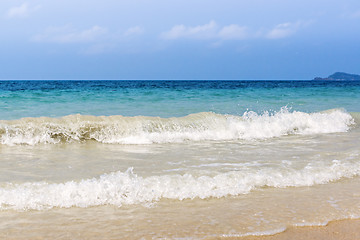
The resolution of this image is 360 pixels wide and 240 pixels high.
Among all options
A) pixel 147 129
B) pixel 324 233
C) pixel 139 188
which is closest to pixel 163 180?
pixel 139 188

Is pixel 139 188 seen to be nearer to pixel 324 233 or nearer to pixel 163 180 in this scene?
pixel 163 180

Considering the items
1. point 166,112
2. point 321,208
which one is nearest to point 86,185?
point 321,208

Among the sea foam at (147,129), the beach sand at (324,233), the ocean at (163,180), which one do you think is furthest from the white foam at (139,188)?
the sea foam at (147,129)

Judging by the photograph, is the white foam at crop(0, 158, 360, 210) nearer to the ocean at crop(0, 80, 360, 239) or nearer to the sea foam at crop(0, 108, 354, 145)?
the ocean at crop(0, 80, 360, 239)

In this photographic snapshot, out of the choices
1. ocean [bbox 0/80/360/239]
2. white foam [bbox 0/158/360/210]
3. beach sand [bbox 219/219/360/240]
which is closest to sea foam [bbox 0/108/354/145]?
ocean [bbox 0/80/360/239]

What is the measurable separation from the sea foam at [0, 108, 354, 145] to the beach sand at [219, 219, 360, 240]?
4.07 meters

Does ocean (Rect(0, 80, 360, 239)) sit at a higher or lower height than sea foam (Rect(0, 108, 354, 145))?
lower

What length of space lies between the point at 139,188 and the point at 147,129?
3.71m

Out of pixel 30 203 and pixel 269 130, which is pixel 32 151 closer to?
pixel 30 203

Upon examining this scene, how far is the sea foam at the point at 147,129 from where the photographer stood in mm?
6414

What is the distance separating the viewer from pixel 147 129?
281 inches

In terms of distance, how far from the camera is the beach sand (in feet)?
8.42

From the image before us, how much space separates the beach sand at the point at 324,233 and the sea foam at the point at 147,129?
4071 millimetres

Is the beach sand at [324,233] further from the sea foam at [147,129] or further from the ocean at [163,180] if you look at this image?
the sea foam at [147,129]
